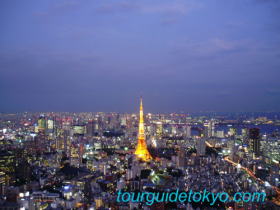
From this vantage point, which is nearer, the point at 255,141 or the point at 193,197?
the point at 193,197

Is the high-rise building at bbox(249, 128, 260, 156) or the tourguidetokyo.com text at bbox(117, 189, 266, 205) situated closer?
the tourguidetokyo.com text at bbox(117, 189, 266, 205)

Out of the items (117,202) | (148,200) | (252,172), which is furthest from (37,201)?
(252,172)

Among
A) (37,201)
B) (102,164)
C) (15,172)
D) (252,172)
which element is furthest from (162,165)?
(37,201)

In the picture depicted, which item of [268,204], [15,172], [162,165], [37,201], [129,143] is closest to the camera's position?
[268,204]

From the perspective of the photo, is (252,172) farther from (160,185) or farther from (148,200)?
(148,200)

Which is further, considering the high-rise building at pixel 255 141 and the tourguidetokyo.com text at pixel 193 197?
the high-rise building at pixel 255 141

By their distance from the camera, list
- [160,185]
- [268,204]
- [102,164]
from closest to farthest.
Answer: [268,204] < [160,185] < [102,164]

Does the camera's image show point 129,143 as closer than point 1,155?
No
